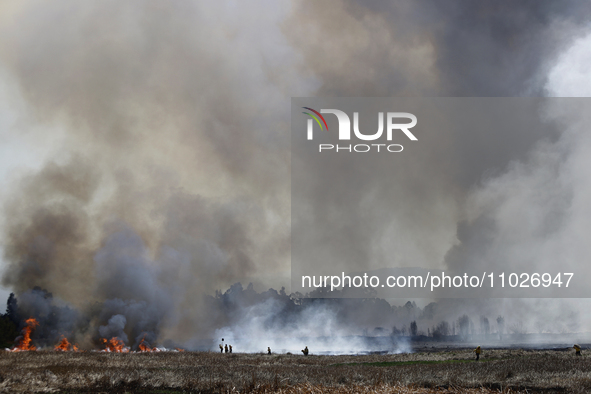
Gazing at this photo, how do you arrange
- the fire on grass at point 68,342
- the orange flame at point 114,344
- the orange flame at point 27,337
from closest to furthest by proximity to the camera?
the orange flame at point 27,337, the fire on grass at point 68,342, the orange flame at point 114,344

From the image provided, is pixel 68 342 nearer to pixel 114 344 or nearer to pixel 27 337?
pixel 114 344

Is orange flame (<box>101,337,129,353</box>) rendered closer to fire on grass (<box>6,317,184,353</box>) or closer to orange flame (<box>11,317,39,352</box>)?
fire on grass (<box>6,317,184,353</box>)

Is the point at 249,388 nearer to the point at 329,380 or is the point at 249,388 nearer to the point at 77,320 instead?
the point at 329,380

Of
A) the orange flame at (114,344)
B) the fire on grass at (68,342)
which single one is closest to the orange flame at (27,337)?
the fire on grass at (68,342)

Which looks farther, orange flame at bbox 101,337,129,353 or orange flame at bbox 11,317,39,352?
orange flame at bbox 101,337,129,353

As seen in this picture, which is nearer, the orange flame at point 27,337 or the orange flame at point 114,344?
the orange flame at point 27,337

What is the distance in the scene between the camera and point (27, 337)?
322 ft

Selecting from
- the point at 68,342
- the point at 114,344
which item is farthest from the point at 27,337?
the point at 114,344

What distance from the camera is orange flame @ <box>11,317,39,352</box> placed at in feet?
295

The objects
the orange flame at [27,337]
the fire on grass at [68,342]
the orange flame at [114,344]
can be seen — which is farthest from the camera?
the orange flame at [114,344]

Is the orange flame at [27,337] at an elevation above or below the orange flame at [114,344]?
above

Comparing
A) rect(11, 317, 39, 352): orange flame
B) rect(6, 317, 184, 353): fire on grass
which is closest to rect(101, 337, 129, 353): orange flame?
rect(6, 317, 184, 353): fire on grass

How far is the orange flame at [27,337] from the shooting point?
89812mm

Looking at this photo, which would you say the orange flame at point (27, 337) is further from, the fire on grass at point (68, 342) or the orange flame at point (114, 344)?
the orange flame at point (114, 344)
